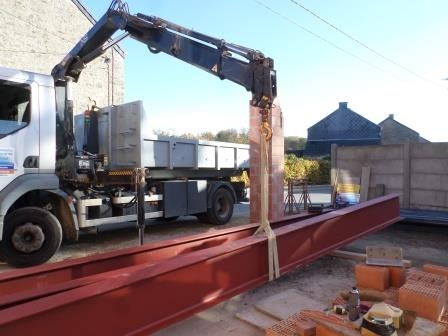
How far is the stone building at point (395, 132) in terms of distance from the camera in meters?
43.1

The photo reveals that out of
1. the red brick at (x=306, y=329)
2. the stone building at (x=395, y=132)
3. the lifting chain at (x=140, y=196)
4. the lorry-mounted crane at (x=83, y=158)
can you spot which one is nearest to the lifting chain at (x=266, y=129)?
the lorry-mounted crane at (x=83, y=158)

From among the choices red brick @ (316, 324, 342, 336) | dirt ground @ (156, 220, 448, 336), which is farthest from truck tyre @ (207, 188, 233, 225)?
red brick @ (316, 324, 342, 336)

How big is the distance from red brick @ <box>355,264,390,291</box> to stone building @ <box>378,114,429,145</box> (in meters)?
42.3

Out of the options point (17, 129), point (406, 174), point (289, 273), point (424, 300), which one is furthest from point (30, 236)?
point (406, 174)

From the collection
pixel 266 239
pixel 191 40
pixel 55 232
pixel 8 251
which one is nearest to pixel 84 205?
pixel 55 232

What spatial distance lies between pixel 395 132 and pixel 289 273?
44035mm

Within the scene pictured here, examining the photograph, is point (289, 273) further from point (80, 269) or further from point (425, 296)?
point (80, 269)

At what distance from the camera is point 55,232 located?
5695 mm

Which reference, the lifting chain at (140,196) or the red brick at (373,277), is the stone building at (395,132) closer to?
the lifting chain at (140,196)

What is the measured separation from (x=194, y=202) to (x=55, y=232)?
3444 mm

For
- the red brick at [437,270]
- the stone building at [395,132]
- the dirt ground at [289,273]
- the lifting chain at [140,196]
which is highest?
the stone building at [395,132]

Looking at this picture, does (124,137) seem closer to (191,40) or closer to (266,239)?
(191,40)

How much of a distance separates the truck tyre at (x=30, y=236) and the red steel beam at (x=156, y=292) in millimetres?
3298

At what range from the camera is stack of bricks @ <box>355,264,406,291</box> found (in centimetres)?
369
